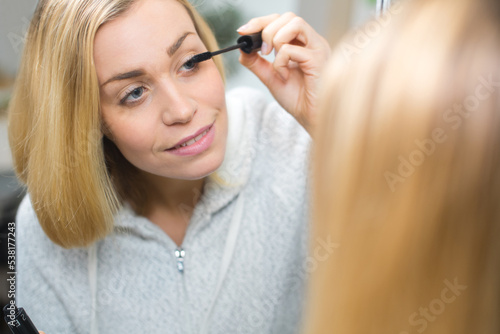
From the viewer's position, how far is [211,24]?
0.56 meters

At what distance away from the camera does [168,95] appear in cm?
48

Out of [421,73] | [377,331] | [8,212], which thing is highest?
[8,212]

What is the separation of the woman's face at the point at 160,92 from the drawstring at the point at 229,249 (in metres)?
0.11

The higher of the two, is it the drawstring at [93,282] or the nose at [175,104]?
the nose at [175,104]


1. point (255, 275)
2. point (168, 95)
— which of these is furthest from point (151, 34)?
point (255, 275)

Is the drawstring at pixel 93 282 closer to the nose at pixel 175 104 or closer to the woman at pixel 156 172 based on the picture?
the woman at pixel 156 172

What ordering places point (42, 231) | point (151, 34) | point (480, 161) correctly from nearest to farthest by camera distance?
point (480, 161), point (151, 34), point (42, 231)

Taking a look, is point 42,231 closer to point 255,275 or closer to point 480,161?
point 255,275

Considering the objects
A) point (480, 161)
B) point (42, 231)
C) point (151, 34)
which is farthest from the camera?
point (42, 231)

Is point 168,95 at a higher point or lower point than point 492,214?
higher

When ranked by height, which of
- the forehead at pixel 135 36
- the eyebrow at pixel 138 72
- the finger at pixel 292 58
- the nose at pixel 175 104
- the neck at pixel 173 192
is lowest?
the neck at pixel 173 192

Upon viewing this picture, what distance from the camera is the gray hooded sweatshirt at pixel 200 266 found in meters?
0.58

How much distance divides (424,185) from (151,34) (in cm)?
30

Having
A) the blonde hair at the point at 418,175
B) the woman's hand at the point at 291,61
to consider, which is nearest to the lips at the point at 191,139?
the woman's hand at the point at 291,61
